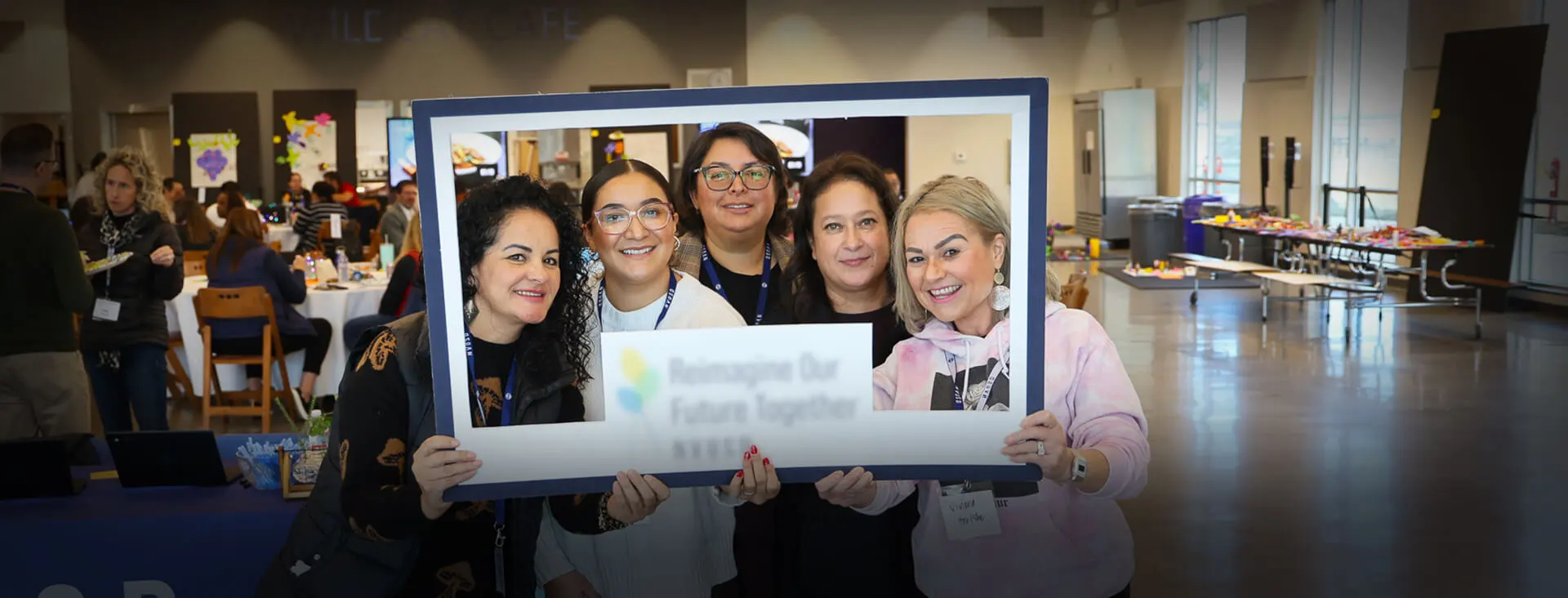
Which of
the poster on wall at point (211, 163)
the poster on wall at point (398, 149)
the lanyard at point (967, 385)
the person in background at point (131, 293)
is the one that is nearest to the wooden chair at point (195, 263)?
the person in background at point (131, 293)

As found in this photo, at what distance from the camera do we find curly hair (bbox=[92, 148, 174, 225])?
5.39 meters

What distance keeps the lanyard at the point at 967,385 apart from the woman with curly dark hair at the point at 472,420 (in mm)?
555

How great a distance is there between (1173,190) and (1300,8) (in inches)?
160

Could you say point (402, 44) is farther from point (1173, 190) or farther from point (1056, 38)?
point (1173, 190)

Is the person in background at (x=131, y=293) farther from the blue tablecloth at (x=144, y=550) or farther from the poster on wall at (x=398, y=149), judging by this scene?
the poster on wall at (x=398, y=149)

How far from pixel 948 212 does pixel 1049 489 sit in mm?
577

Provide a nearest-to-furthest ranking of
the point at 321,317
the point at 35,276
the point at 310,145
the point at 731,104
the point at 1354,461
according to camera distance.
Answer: the point at 731,104 → the point at 35,276 → the point at 1354,461 → the point at 321,317 → the point at 310,145

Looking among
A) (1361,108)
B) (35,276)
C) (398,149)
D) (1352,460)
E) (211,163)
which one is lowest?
(1352,460)

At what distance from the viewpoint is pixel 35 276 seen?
14.6 ft

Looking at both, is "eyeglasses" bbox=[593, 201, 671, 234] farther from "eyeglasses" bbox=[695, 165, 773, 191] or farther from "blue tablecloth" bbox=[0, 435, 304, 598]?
"blue tablecloth" bbox=[0, 435, 304, 598]

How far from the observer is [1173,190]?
17812 millimetres

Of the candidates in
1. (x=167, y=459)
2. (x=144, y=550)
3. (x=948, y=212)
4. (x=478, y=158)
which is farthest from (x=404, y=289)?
(x=948, y=212)

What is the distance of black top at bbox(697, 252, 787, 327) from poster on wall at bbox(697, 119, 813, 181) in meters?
0.21

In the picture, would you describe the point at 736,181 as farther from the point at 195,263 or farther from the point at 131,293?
the point at 195,263
